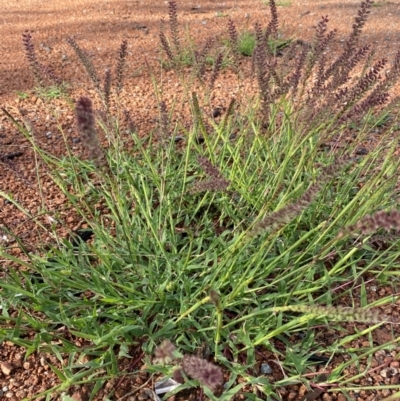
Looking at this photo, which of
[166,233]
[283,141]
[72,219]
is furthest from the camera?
[283,141]

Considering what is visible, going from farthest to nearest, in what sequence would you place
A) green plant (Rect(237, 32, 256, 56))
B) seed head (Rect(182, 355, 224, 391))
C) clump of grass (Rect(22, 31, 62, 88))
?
green plant (Rect(237, 32, 256, 56))
clump of grass (Rect(22, 31, 62, 88))
seed head (Rect(182, 355, 224, 391))

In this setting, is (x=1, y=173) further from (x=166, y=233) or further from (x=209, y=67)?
(x=209, y=67)

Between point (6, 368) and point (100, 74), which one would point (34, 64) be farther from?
point (100, 74)

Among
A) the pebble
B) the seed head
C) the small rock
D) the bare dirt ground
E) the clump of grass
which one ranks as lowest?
the pebble

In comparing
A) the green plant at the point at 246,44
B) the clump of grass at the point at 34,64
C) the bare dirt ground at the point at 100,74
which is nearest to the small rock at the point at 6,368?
the bare dirt ground at the point at 100,74

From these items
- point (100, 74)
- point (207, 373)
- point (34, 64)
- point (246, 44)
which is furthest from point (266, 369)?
point (246, 44)

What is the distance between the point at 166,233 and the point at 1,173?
105 cm

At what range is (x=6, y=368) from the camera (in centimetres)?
144

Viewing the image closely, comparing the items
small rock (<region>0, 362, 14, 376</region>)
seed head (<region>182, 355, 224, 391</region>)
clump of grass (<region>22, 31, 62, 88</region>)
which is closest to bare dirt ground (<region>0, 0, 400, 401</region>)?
small rock (<region>0, 362, 14, 376</region>)

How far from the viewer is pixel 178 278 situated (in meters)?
1.50

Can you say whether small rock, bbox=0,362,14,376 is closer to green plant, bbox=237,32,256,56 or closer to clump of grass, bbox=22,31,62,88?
clump of grass, bbox=22,31,62,88

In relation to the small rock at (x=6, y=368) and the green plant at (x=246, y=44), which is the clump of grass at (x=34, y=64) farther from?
the green plant at (x=246, y=44)

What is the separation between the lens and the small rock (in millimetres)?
1437

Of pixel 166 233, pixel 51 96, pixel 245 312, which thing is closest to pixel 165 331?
pixel 245 312
